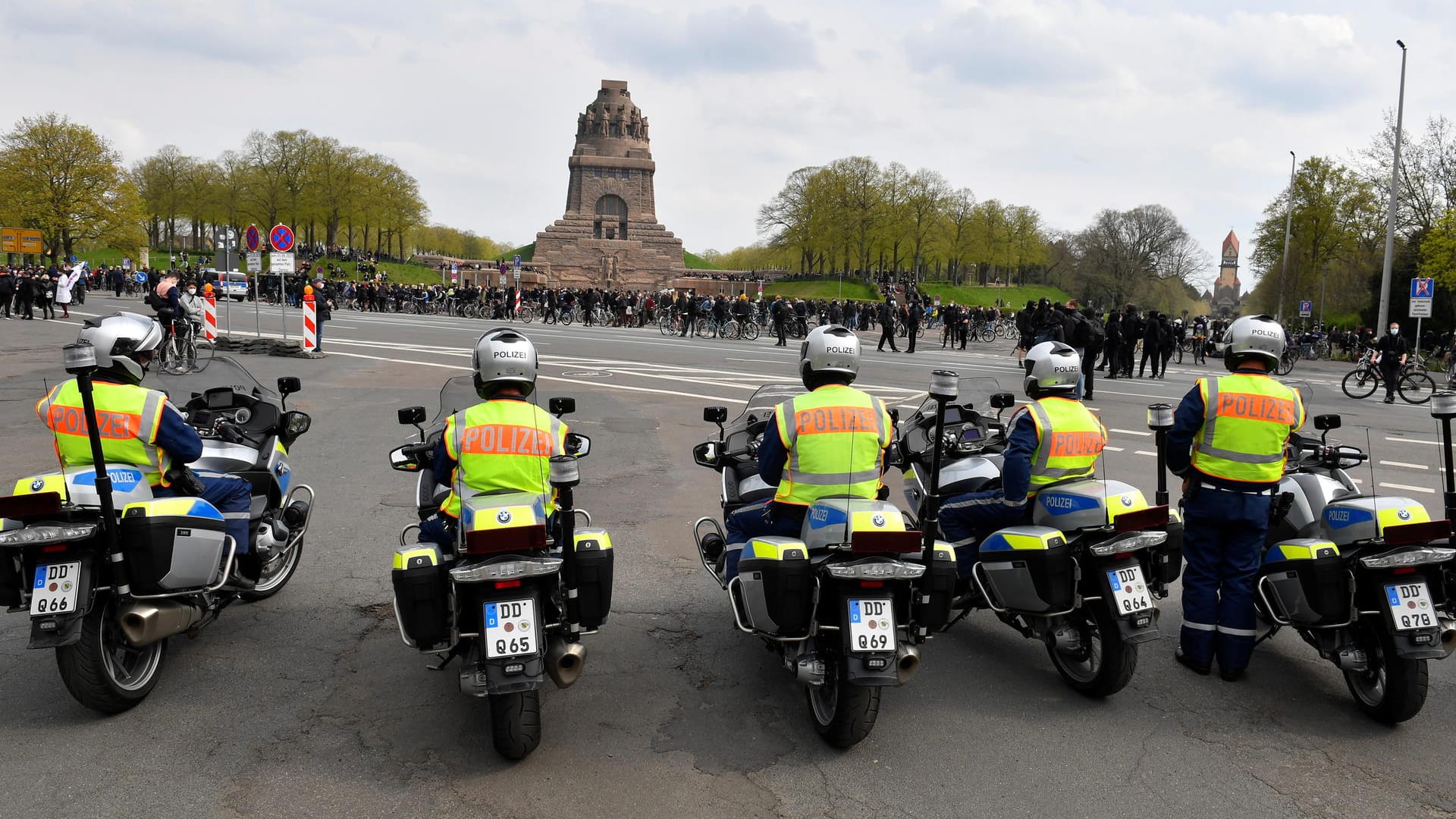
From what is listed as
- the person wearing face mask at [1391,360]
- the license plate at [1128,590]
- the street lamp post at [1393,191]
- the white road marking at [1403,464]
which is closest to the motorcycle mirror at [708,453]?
the license plate at [1128,590]

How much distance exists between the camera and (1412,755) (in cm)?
399

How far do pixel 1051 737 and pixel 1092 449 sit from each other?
130 centimetres

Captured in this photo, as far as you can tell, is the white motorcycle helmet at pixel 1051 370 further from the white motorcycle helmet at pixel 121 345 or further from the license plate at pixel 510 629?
the white motorcycle helmet at pixel 121 345

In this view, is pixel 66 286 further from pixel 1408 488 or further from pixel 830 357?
pixel 1408 488

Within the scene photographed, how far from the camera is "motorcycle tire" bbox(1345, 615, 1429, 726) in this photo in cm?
415

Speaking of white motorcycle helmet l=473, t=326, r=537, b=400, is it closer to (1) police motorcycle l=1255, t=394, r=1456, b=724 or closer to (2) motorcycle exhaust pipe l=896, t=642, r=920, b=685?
(2) motorcycle exhaust pipe l=896, t=642, r=920, b=685

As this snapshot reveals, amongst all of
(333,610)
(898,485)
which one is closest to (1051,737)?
(333,610)

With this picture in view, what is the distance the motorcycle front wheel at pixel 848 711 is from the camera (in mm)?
3795

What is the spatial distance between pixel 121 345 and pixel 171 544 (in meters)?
0.97

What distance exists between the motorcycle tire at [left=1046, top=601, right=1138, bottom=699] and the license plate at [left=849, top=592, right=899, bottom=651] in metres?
1.13

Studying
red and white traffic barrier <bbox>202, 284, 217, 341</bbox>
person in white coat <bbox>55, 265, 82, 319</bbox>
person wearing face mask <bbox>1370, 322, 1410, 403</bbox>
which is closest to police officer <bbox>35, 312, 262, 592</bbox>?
red and white traffic barrier <bbox>202, 284, 217, 341</bbox>

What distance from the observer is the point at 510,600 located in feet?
11.9

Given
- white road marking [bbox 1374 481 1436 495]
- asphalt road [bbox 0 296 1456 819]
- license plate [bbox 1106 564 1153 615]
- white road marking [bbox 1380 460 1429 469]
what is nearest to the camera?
asphalt road [bbox 0 296 1456 819]

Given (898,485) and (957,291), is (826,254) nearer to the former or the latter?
(957,291)
